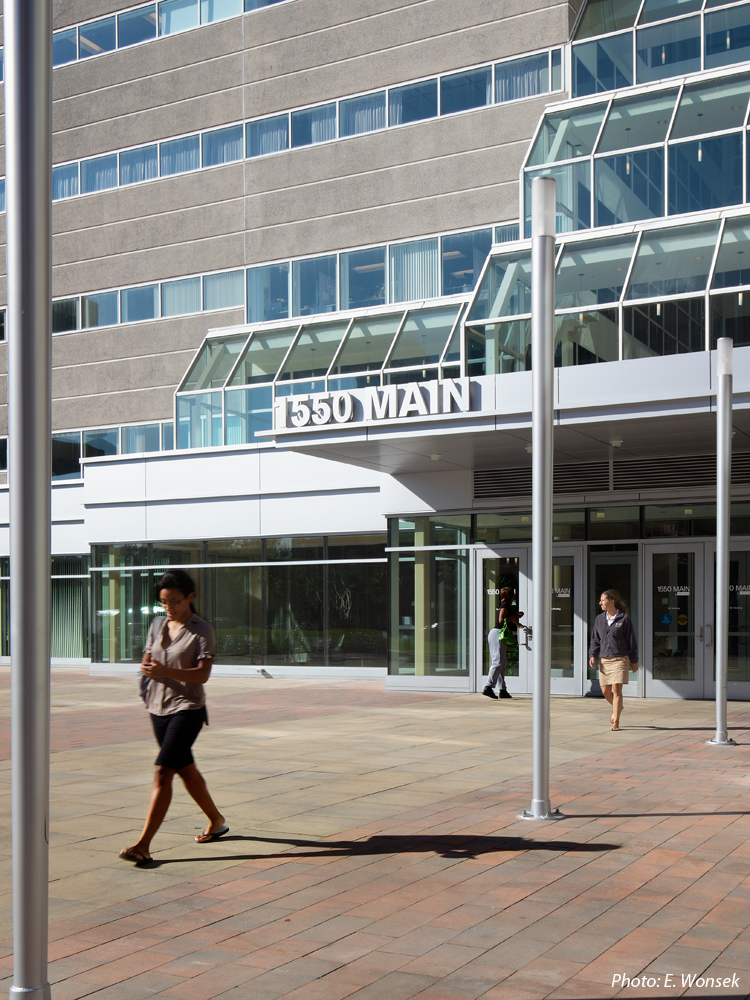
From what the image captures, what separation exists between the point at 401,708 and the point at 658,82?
11846mm

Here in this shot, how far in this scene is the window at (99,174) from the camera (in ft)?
103

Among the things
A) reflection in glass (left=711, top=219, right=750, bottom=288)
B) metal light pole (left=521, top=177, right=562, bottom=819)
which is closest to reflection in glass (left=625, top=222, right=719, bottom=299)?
reflection in glass (left=711, top=219, right=750, bottom=288)

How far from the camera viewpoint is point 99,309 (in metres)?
31.2

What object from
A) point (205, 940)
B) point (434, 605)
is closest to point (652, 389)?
point (434, 605)

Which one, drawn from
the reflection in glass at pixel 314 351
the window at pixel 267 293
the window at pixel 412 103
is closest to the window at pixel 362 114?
the window at pixel 412 103

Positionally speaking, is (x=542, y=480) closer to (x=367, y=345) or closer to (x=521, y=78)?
(x=367, y=345)

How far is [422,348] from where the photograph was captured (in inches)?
867

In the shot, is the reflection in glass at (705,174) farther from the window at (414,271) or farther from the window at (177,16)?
the window at (177,16)

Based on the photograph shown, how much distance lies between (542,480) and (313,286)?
779 inches

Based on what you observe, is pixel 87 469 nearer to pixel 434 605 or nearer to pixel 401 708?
pixel 434 605

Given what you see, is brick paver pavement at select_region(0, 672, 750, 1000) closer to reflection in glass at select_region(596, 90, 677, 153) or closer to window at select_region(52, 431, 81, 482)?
reflection in glass at select_region(596, 90, 677, 153)

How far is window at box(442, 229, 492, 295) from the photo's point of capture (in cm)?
2498

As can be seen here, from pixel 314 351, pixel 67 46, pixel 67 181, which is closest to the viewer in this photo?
pixel 314 351

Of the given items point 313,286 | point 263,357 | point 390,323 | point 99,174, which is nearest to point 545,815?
point 390,323
